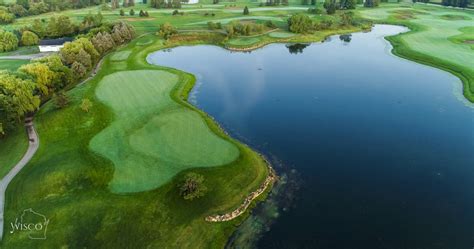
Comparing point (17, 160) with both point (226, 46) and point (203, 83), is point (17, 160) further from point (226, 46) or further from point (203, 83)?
point (226, 46)

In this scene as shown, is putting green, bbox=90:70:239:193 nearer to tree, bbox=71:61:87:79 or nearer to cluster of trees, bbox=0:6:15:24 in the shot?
tree, bbox=71:61:87:79

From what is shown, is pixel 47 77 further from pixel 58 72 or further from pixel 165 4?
pixel 165 4

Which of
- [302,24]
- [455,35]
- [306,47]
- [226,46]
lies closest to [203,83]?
[226,46]

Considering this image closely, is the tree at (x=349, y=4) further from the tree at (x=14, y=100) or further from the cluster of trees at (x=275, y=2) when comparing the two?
the tree at (x=14, y=100)

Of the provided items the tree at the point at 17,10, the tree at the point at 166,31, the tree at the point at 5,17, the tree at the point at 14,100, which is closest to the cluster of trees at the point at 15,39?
the tree at the point at 5,17

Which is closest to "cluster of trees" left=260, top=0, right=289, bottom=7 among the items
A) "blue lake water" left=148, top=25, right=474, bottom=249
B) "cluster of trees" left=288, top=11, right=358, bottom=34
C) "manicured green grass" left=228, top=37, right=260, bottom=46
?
"cluster of trees" left=288, top=11, right=358, bottom=34

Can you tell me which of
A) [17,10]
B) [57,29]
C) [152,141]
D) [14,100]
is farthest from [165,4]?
[152,141]
